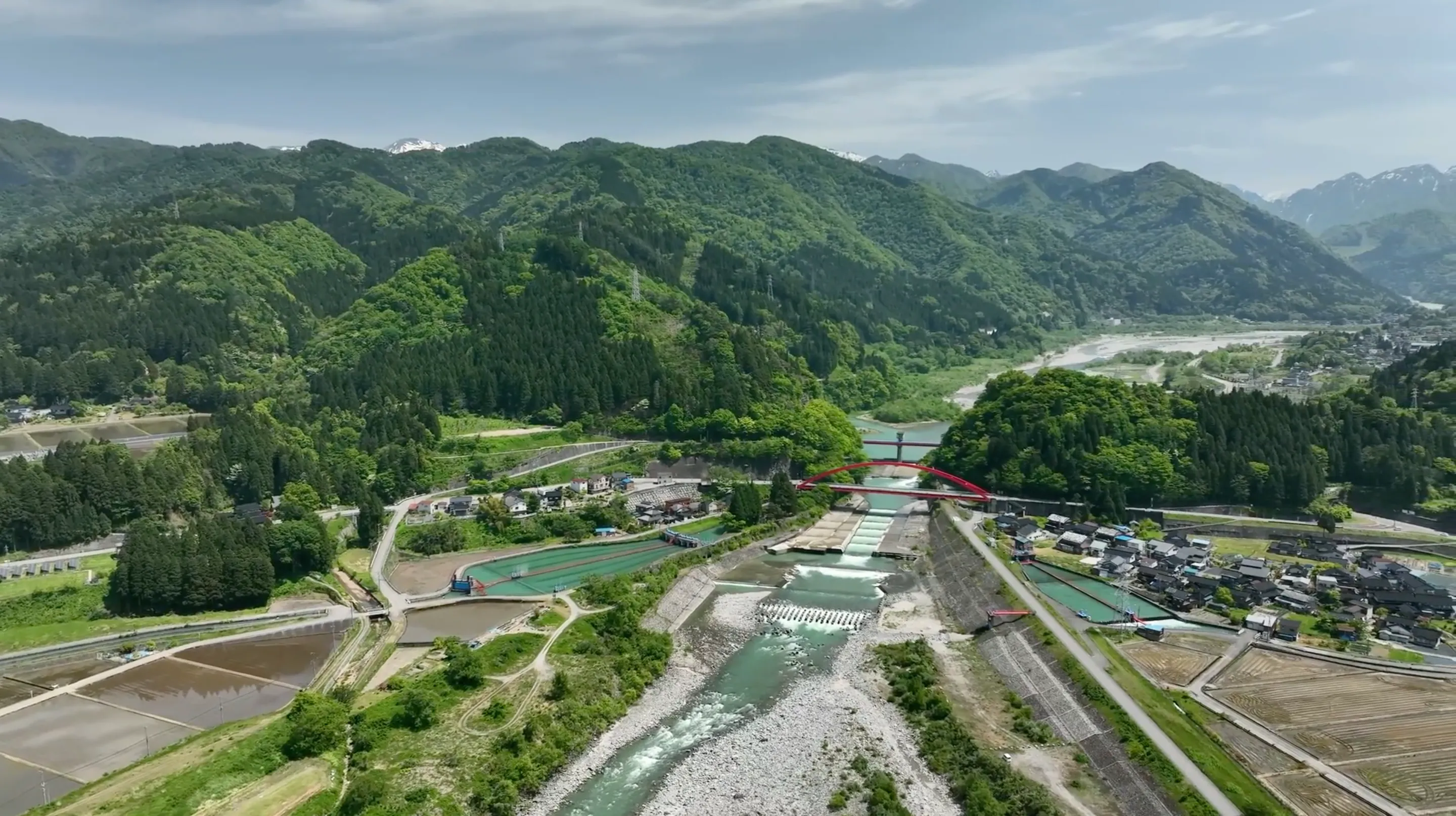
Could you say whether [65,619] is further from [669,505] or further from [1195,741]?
[1195,741]

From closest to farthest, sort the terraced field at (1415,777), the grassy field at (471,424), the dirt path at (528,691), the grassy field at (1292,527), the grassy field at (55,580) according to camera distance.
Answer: the terraced field at (1415,777), the dirt path at (528,691), the grassy field at (55,580), the grassy field at (1292,527), the grassy field at (471,424)

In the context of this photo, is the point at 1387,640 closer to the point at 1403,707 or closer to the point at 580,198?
the point at 1403,707

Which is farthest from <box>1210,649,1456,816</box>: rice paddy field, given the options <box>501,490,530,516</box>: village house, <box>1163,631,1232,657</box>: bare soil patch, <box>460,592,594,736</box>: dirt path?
<box>501,490,530,516</box>: village house

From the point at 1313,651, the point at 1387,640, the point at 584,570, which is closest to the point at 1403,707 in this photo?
the point at 1313,651

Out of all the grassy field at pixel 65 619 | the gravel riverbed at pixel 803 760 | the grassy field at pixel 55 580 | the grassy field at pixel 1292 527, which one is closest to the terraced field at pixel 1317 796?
the gravel riverbed at pixel 803 760

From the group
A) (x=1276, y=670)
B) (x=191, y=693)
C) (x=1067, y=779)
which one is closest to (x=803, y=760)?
(x=1067, y=779)

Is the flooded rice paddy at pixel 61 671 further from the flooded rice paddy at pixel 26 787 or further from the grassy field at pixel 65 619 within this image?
the flooded rice paddy at pixel 26 787
